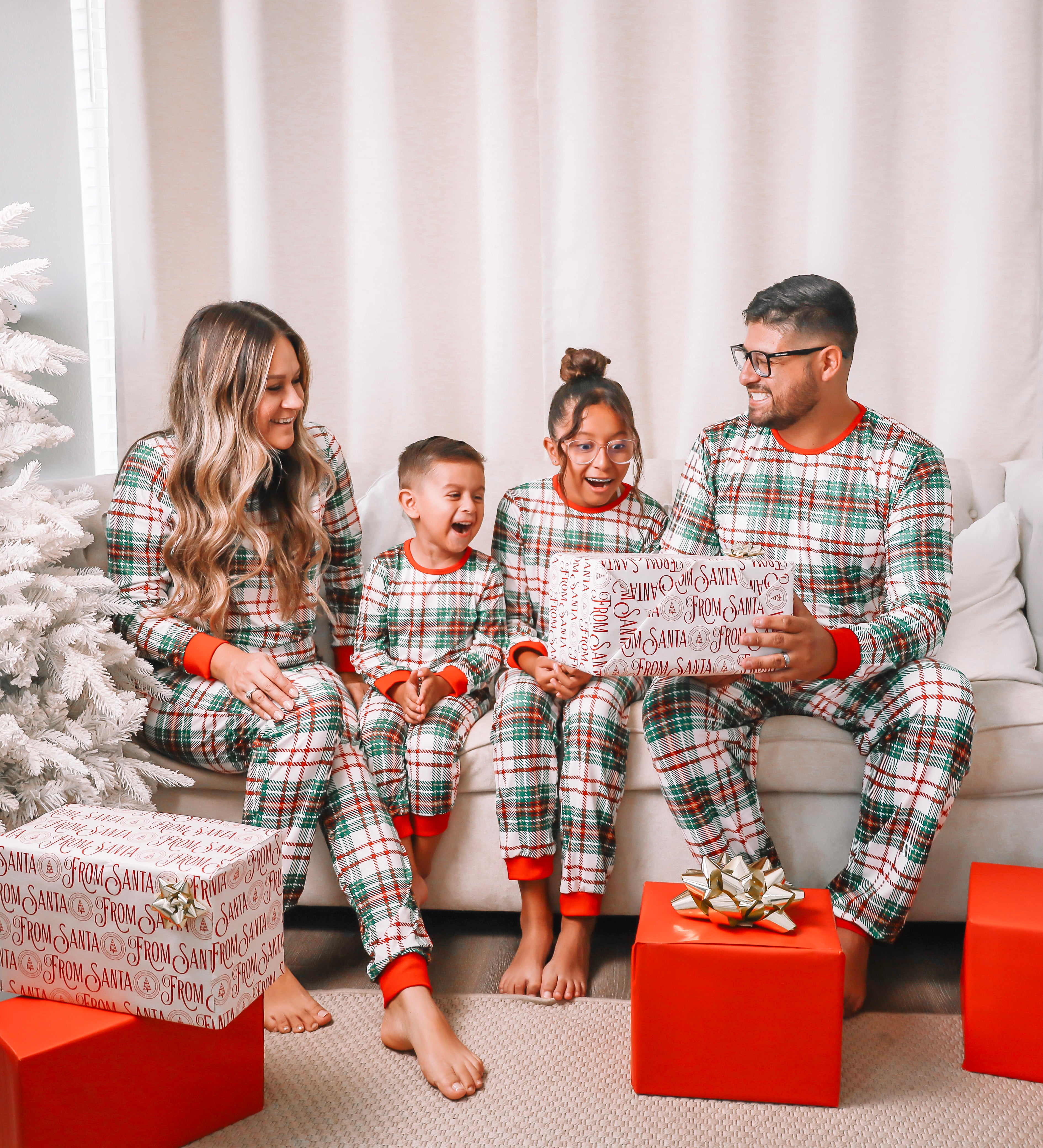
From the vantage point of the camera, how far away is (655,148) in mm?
2357

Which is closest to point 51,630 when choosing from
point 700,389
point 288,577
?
point 288,577

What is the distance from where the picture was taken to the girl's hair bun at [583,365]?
184 cm

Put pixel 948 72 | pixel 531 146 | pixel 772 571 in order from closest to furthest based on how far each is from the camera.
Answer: pixel 772 571, pixel 948 72, pixel 531 146

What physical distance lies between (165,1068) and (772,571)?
3.23 feet

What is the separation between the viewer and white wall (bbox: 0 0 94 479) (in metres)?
2.27

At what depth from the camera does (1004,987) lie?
1224 millimetres

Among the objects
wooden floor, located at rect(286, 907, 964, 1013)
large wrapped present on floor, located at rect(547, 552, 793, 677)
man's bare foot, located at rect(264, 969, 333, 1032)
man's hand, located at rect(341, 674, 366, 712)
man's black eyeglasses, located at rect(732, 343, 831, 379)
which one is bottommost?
wooden floor, located at rect(286, 907, 964, 1013)

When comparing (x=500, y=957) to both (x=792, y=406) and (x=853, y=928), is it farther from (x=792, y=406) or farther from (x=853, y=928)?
(x=792, y=406)

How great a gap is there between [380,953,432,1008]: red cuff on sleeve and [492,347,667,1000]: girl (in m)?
0.17

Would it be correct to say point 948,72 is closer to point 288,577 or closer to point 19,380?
point 288,577

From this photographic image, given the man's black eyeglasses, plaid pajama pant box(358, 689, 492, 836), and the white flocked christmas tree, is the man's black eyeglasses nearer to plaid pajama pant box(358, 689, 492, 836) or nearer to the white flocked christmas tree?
plaid pajama pant box(358, 689, 492, 836)

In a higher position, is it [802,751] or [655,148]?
[655,148]

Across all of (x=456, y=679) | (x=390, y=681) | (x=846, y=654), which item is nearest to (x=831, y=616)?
(x=846, y=654)

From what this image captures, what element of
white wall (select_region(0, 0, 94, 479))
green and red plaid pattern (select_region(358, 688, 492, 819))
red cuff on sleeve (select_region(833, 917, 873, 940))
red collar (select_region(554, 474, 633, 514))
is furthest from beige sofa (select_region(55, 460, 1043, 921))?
white wall (select_region(0, 0, 94, 479))
